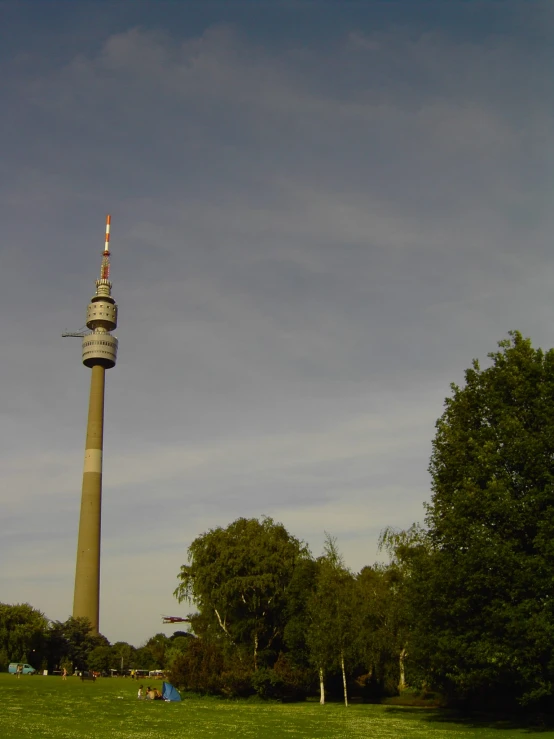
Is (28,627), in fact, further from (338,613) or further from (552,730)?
(552,730)

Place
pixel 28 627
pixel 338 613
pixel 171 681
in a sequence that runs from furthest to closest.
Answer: pixel 28 627 → pixel 171 681 → pixel 338 613

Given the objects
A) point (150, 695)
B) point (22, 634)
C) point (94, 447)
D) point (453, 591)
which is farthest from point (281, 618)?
point (94, 447)

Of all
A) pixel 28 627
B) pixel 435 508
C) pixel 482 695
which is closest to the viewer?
pixel 435 508

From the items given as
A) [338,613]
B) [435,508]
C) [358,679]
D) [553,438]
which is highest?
[553,438]

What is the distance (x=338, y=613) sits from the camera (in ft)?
213

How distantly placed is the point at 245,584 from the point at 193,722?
2888 centimetres

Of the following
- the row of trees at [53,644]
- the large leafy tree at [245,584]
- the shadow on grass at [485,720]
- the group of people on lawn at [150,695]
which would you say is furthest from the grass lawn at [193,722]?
the row of trees at [53,644]

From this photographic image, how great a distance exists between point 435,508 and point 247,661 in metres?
33.7

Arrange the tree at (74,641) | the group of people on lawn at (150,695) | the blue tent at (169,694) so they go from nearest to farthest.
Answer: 1. the group of people on lawn at (150,695)
2. the blue tent at (169,694)
3. the tree at (74,641)

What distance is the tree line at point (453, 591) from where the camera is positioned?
1474 inches

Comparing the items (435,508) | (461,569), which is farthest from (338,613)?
(461,569)

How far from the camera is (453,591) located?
40500 mm

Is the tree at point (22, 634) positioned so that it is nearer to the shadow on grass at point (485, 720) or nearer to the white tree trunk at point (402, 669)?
the white tree trunk at point (402, 669)

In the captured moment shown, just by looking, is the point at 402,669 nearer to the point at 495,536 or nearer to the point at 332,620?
the point at 332,620
